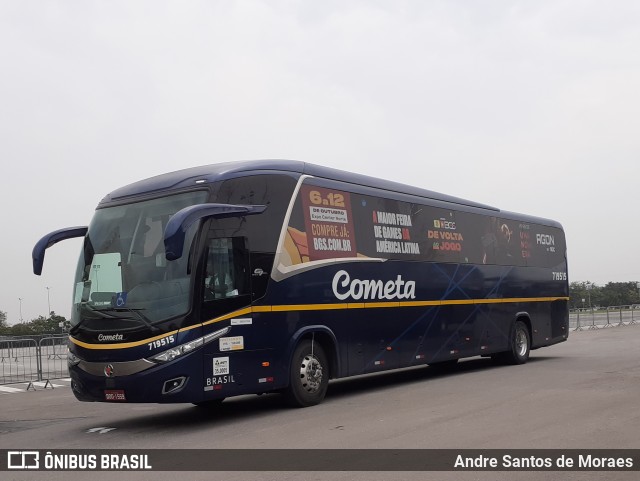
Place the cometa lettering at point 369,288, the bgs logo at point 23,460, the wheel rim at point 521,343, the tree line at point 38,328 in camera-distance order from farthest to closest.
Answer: the tree line at point 38,328, the wheel rim at point 521,343, the cometa lettering at point 369,288, the bgs logo at point 23,460

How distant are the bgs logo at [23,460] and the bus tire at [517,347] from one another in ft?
40.6

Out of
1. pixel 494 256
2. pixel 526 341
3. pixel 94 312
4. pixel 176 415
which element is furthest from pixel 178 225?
pixel 526 341

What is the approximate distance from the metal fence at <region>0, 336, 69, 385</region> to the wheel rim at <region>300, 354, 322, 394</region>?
10.9 meters

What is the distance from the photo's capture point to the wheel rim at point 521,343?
18906 millimetres

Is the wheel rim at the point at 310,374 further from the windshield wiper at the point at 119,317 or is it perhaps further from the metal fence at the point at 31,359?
the metal fence at the point at 31,359

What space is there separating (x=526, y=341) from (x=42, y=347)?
1302 cm

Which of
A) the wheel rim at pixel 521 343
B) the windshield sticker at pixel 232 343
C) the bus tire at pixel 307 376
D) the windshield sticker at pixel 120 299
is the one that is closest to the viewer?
the windshield sticker at pixel 120 299

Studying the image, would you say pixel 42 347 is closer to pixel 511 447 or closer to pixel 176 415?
pixel 176 415

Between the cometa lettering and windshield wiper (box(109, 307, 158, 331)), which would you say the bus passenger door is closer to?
windshield wiper (box(109, 307, 158, 331))

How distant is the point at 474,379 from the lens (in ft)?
50.5

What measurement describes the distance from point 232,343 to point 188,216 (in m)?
2.01

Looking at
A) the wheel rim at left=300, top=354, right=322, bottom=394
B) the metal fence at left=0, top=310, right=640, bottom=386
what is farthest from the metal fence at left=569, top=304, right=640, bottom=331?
the wheel rim at left=300, top=354, right=322, bottom=394

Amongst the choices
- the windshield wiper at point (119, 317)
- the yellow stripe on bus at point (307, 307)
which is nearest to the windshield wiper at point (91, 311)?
the windshield wiper at point (119, 317)

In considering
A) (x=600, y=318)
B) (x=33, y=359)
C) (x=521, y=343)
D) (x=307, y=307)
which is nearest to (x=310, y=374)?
(x=307, y=307)
